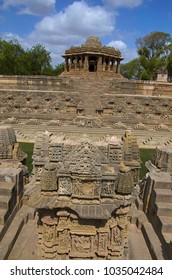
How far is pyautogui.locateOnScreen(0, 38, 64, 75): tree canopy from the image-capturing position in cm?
3733

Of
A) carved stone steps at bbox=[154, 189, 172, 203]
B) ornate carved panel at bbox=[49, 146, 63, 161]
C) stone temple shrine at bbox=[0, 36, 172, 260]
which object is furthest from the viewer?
carved stone steps at bbox=[154, 189, 172, 203]

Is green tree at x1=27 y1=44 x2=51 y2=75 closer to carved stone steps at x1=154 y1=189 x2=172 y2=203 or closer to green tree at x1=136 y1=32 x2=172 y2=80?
green tree at x1=136 y1=32 x2=172 y2=80

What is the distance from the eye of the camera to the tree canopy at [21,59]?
37331mm

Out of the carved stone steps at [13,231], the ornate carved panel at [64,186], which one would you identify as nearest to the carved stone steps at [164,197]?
the ornate carved panel at [64,186]

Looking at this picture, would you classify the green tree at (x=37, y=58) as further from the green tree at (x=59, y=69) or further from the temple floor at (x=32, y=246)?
the temple floor at (x=32, y=246)

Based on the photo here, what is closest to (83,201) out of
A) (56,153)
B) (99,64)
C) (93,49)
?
(56,153)

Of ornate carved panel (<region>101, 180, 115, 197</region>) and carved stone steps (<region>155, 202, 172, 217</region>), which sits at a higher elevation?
ornate carved panel (<region>101, 180, 115, 197</region>)

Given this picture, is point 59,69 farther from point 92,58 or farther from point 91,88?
point 91,88

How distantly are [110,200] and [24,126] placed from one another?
1424 centimetres

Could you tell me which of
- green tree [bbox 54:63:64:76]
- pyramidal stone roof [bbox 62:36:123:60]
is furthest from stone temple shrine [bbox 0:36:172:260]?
green tree [bbox 54:63:64:76]

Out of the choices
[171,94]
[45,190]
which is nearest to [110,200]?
[45,190]

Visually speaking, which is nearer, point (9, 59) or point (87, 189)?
point (87, 189)

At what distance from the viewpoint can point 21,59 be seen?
38219mm

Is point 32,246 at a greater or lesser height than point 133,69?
lesser
